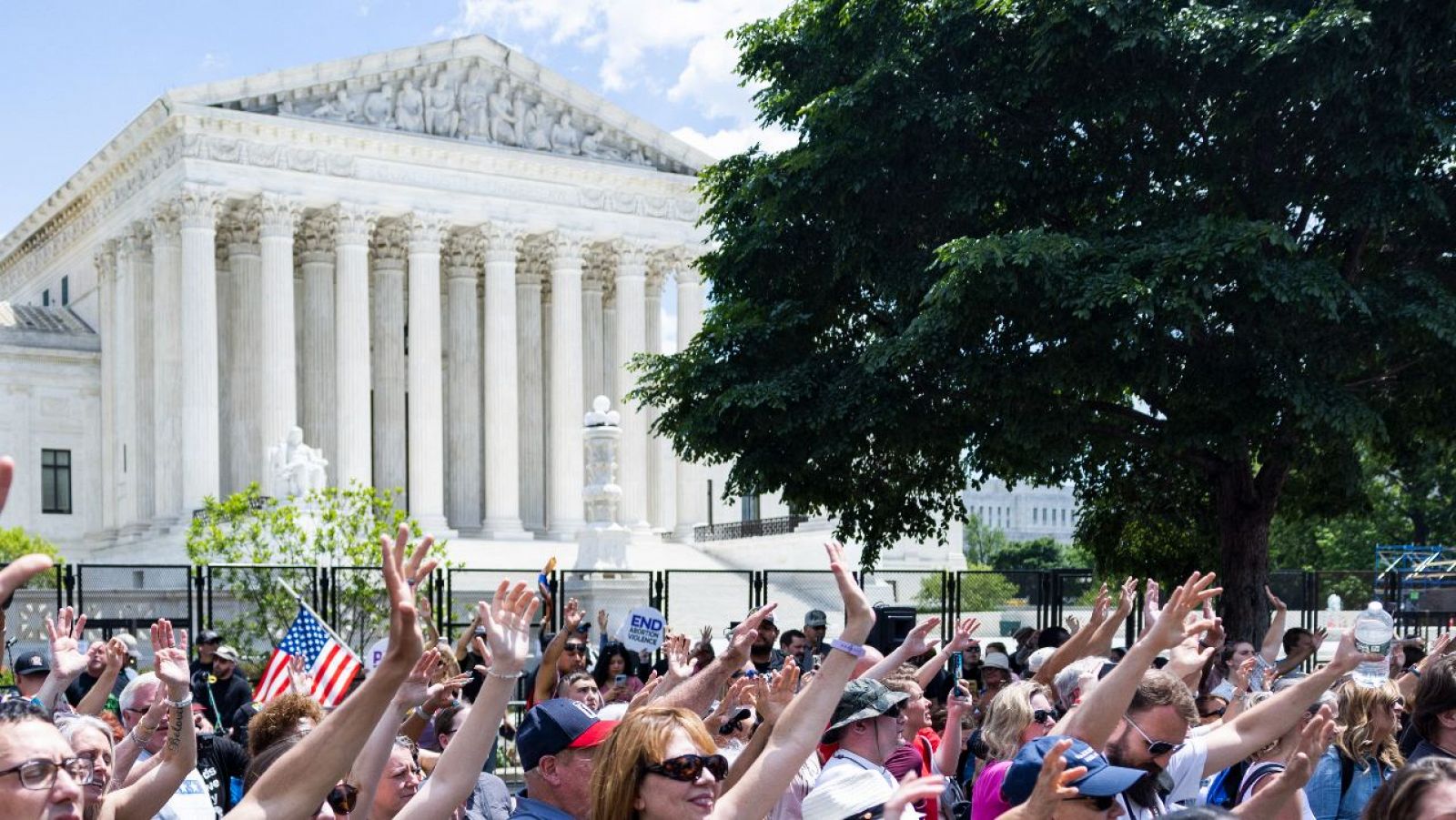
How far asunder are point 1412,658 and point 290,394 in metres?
45.6

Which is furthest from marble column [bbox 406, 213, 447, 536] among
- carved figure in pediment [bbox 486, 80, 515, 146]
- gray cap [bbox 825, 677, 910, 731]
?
gray cap [bbox 825, 677, 910, 731]

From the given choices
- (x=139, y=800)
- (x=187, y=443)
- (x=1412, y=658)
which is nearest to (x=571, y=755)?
(x=139, y=800)

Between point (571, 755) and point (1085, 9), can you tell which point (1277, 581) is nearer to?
point (1085, 9)

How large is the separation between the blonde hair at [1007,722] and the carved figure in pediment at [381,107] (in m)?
52.3

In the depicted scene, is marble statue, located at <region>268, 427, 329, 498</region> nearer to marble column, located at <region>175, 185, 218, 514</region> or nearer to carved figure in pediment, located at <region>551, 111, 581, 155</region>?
marble column, located at <region>175, 185, 218, 514</region>

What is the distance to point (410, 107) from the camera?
59.4 m

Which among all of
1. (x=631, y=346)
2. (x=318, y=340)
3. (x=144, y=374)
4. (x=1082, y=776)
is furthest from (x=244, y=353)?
(x=1082, y=776)

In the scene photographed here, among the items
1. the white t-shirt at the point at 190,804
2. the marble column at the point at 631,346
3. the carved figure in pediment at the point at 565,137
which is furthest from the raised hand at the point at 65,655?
the carved figure in pediment at the point at 565,137

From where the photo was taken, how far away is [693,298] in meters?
64.8

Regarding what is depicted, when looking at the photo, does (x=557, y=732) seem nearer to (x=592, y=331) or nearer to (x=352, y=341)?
(x=352, y=341)

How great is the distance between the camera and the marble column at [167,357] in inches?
2215

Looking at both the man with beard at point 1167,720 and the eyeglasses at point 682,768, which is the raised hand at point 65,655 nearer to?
the eyeglasses at point 682,768

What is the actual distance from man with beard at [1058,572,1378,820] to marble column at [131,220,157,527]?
2161 inches

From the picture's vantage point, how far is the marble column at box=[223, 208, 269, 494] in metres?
58.8
